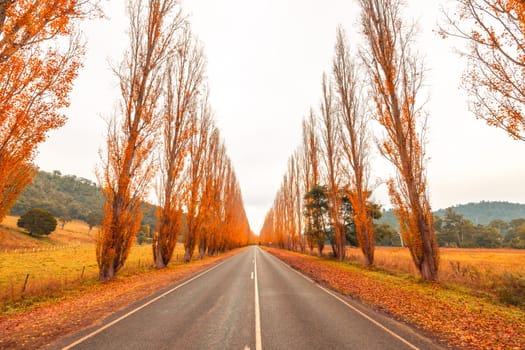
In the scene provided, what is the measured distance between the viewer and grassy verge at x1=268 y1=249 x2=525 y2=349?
16.0ft

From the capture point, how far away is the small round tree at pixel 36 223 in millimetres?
50500

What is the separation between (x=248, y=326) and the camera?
5328 millimetres

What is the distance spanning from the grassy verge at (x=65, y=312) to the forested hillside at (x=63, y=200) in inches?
1397

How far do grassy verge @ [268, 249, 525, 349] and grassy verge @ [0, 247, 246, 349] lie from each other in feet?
25.8

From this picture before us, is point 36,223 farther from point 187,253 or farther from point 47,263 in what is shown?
point 187,253

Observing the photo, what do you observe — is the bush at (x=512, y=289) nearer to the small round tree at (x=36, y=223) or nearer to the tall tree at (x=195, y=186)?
the tall tree at (x=195, y=186)

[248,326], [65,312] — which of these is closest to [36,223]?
[65,312]

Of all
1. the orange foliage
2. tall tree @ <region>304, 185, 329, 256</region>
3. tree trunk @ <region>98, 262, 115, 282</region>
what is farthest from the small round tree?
tall tree @ <region>304, 185, 329, 256</region>

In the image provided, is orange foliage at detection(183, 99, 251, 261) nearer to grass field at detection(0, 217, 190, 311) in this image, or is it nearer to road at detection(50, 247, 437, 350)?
grass field at detection(0, 217, 190, 311)

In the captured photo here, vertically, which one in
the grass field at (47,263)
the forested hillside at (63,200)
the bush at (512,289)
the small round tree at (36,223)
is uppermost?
the forested hillside at (63,200)

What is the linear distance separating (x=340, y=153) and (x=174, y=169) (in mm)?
13864

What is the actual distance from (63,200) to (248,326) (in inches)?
4972

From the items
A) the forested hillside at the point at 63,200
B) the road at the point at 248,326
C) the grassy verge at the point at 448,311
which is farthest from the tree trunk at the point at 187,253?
the forested hillside at the point at 63,200

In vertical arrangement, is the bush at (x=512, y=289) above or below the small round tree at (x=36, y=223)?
below
